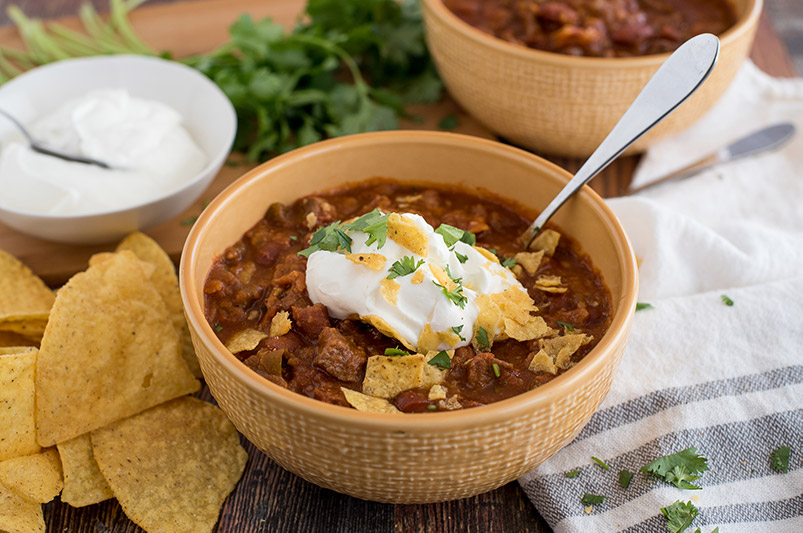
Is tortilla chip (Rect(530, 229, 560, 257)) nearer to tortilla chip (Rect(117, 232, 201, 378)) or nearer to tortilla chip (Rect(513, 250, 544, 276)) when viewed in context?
tortilla chip (Rect(513, 250, 544, 276))

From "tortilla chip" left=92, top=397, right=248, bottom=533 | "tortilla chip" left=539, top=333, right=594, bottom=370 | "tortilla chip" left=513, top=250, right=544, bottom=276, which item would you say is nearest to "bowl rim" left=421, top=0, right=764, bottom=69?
"tortilla chip" left=513, top=250, right=544, bottom=276

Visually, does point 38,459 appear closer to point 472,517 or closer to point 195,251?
point 195,251

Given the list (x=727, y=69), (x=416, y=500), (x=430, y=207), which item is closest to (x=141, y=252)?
(x=430, y=207)

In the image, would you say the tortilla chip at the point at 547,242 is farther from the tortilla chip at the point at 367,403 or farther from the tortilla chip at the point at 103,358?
the tortilla chip at the point at 103,358

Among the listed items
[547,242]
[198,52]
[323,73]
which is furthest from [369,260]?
[198,52]

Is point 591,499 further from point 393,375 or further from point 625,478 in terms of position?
point 393,375

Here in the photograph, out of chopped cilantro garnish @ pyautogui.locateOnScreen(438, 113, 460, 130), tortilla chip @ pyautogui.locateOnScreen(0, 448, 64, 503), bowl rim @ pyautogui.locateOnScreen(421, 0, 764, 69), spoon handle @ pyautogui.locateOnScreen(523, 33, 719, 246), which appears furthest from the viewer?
chopped cilantro garnish @ pyautogui.locateOnScreen(438, 113, 460, 130)
